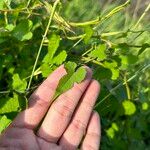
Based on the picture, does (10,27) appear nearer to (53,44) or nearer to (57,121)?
(53,44)

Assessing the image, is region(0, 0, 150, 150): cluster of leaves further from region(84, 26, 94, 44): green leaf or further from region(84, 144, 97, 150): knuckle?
region(84, 144, 97, 150): knuckle

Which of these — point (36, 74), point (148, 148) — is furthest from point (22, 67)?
point (148, 148)

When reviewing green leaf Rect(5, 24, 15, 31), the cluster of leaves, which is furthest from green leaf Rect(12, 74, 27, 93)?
green leaf Rect(5, 24, 15, 31)

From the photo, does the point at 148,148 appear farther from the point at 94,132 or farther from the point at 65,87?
the point at 65,87

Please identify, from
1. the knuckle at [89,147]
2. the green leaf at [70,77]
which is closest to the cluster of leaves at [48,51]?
the green leaf at [70,77]

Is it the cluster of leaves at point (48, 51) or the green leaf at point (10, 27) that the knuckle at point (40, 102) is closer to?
the cluster of leaves at point (48, 51)

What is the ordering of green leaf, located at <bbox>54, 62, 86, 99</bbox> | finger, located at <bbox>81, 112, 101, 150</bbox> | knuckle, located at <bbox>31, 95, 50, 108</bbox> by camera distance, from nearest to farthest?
green leaf, located at <bbox>54, 62, 86, 99</bbox>
knuckle, located at <bbox>31, 95, 50, 108</bbox>
finger, located at <bbox>81, 112, 101, 150</bbox>
